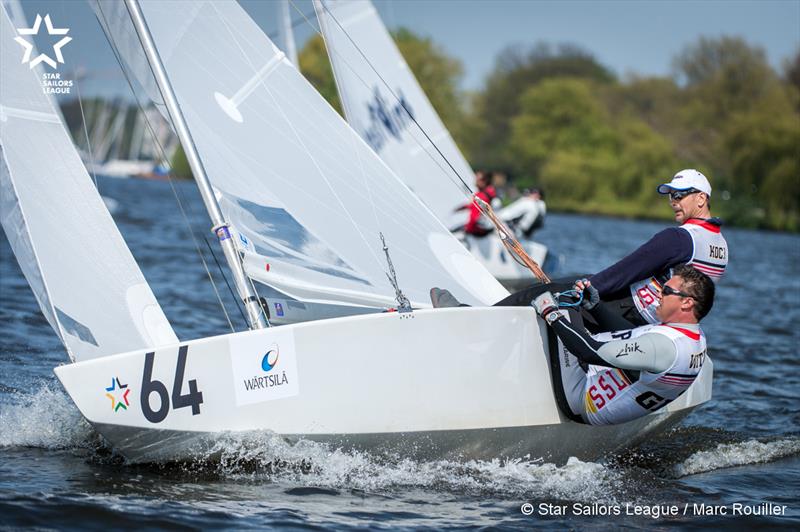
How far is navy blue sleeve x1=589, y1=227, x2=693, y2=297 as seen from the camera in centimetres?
450

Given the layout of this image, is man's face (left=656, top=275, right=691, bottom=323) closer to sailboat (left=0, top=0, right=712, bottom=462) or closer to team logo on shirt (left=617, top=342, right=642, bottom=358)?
team logo on shirt (left=617, top=342, right=642, bottom=358)

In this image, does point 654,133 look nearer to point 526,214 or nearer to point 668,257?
point 526,214

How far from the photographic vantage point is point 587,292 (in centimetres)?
448

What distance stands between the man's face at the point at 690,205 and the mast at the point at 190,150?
195 cm

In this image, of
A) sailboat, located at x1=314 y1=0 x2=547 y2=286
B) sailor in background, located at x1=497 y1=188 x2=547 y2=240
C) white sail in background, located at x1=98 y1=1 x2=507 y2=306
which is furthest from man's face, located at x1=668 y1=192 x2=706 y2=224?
sailor in background, located at x1=497 y1=188 x2=547 y2=240

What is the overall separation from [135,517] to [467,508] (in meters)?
1.25

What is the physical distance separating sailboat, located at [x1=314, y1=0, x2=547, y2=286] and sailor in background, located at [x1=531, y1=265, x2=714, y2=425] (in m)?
5.12

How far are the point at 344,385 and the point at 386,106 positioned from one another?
6.22m

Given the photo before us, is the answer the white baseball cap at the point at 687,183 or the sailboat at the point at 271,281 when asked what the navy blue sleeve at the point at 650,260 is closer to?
the white baseball cap at the point at 687,183

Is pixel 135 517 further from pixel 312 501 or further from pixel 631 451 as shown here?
pixel 631 451

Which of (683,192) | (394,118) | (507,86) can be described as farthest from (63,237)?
(507,86)

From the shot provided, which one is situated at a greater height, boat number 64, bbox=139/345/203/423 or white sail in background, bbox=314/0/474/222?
white sail in background, bbox=314/0/474/222

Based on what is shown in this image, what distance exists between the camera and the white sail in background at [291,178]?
16.9 feet

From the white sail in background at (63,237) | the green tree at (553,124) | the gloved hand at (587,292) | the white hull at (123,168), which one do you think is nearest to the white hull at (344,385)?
the gloved hand at (587,292)
